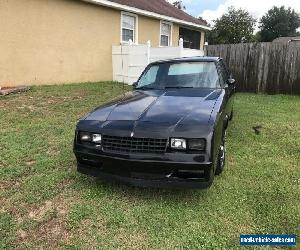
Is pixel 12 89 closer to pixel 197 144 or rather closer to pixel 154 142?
pixel 154 142

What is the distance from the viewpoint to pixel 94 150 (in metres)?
3.73

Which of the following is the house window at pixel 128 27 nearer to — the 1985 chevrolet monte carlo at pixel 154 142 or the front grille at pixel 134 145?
the 1985 chevrolet monte carlo at pixel 154 142

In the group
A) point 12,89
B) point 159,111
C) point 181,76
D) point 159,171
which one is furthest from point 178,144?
point 12,89

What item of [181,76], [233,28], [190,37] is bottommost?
[181,76]

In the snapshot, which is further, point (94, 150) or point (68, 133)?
point (68, 133)

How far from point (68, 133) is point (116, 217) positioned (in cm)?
316

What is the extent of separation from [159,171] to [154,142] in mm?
309

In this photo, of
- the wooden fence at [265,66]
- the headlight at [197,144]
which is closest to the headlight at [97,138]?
the headlight at [197,144]

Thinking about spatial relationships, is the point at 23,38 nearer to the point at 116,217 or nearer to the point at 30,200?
the point at 30,200

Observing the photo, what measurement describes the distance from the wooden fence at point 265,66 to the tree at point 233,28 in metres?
24.6

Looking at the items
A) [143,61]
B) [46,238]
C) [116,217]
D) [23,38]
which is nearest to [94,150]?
[116,217]

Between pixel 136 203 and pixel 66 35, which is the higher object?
pixel 66 35

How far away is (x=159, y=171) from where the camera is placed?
344cm

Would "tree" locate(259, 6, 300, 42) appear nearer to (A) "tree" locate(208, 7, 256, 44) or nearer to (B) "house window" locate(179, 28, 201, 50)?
(A) "tree" locate(208, 7, 256, 44)
